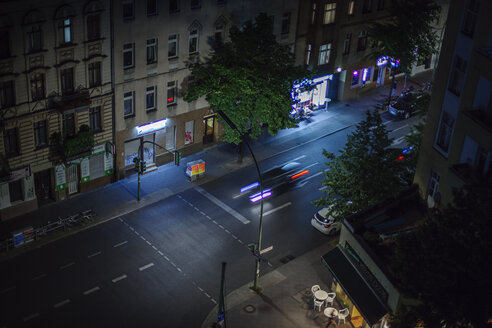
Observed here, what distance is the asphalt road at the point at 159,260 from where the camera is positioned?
4228cm

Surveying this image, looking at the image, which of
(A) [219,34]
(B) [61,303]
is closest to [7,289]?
(B) [61,303]

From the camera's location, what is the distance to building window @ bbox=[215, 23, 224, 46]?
57406 millimetres

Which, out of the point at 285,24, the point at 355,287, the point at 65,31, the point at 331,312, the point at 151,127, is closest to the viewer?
the point at 355,287

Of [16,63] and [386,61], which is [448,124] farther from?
[386,61]

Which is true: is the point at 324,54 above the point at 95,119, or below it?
above

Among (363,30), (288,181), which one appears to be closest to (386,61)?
(363,30)

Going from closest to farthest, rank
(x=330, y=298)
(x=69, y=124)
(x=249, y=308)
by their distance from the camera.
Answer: (x=330, y=298), (x=249, y=308), (x=69, y=124)

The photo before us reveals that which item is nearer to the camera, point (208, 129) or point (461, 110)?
point (461, 110)

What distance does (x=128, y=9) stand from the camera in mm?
51094

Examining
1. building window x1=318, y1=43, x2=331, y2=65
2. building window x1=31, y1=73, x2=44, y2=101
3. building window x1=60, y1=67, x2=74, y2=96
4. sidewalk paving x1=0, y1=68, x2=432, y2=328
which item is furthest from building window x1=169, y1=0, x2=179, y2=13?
building window x1=318, y1=43, x2=331, y2=65

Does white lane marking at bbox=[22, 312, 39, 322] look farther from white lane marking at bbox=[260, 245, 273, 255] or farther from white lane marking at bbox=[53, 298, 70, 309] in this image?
white lane marking at bbox=[260, 245, 273, 255]

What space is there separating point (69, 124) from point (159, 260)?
43.1 feet

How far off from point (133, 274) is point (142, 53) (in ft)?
59.7

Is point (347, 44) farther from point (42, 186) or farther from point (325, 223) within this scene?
point (42, 186)
